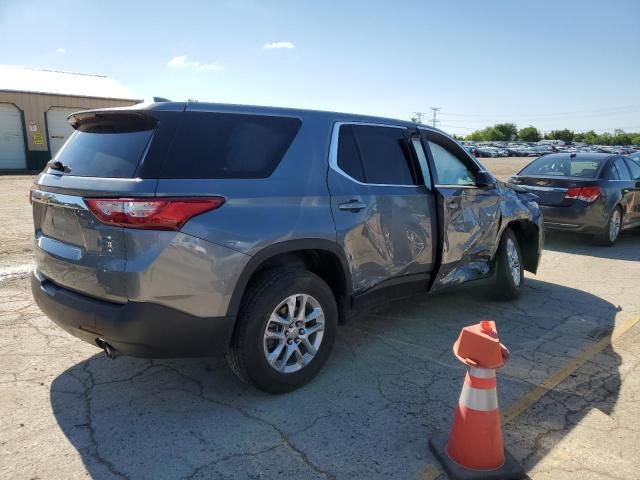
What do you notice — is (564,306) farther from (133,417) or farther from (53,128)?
(53,128)

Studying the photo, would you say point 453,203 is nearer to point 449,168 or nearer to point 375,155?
point 449,168

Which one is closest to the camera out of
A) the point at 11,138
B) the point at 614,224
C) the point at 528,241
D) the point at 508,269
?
the point at 508,269

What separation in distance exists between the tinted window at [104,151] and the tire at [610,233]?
26.9 ft

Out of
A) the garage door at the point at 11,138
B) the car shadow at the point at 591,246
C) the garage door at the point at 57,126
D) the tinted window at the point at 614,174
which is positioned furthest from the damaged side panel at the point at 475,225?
the garage door at the point at 11,138

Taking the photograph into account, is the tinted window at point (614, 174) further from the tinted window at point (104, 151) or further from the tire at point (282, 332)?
the tinted window at point (104, 151)

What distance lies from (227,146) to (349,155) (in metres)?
1.05

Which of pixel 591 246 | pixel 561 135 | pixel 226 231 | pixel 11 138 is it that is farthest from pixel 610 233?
pixel 561 135

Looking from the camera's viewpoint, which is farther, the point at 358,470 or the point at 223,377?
the point at 223,377

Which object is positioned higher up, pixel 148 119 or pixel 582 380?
pixel 148 119

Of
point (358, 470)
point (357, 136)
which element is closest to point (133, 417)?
point (358, 470)

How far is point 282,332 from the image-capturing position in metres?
3.31

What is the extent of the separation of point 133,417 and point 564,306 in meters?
4.45

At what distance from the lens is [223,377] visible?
362 cm

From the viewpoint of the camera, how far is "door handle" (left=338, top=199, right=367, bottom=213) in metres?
3.56
